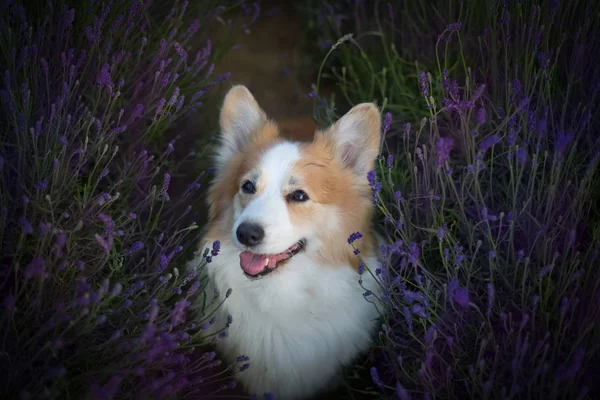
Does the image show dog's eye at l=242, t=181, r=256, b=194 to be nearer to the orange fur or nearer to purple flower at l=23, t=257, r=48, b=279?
the orange fur

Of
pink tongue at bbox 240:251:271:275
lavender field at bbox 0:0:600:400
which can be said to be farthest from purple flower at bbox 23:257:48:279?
pink tongue at bbox 240:251:271:275

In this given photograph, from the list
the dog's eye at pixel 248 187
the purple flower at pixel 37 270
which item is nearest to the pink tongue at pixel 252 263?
the dog's eye at pixel 248 187

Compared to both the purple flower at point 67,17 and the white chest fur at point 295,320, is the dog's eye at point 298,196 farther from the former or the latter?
the purple flower at point 67,17

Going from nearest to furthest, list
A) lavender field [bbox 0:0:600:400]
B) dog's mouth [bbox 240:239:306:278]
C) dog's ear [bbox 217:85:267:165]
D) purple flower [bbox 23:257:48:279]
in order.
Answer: purple flower [bbox 23:257:48:279] < lavender field [bbox 0:0:600:400] < dog's mouth [bbox 240:239:306:278] < dog's ear [bbox 217:85:267:165]

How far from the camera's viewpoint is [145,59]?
8.30 ft

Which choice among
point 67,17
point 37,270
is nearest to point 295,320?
point 37,270

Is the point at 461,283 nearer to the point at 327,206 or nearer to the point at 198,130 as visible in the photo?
the point at 327,206

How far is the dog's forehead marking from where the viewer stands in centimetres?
211

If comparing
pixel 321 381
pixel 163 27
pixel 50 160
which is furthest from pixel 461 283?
pixel 163 27

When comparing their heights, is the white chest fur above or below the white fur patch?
below

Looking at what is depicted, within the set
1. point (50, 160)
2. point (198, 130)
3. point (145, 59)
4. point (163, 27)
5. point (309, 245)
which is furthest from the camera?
point (198, 130)

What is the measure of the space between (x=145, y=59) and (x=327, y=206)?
127 cm

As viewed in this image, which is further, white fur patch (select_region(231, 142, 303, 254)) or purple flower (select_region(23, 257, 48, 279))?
white fur patch (select_region(231, 142, 303, 254))

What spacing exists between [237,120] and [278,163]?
0.44 metres
